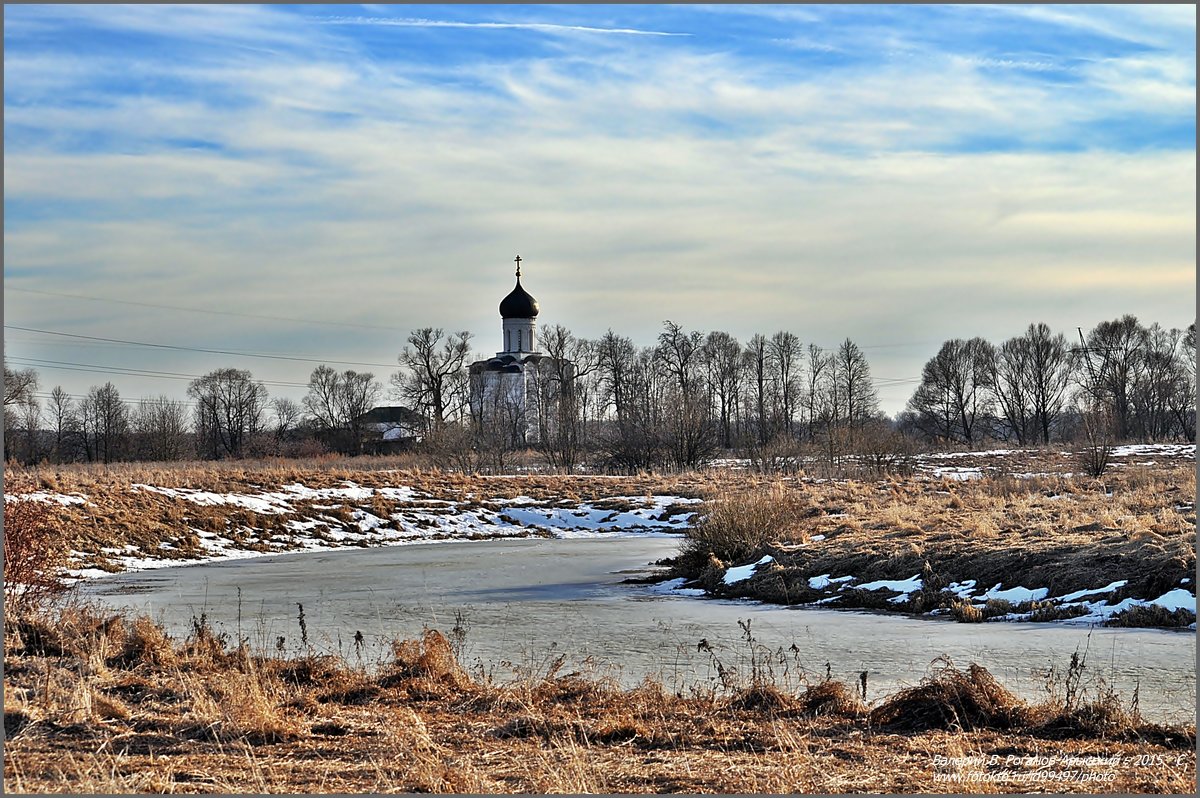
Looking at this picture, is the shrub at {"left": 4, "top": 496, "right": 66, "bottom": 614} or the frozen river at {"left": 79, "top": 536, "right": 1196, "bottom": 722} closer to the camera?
the frozen river at {"left": 79, "top": 536, "right": 1196, "bottom": 722}

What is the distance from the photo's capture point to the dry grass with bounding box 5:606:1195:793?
7.02 m

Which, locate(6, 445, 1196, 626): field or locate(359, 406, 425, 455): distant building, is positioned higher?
locate(359, 406, 425, 455): distant building

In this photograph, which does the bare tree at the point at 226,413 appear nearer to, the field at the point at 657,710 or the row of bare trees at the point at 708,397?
the row of bare trees at the point at 708,397

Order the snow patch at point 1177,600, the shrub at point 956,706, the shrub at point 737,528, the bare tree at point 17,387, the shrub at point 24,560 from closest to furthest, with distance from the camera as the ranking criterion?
the shrub at point 956,706 < the shrub at point 24,560 < the snow patch at point 1177,600 < the shrub at point 737,528 < the bare tree at point 17,387

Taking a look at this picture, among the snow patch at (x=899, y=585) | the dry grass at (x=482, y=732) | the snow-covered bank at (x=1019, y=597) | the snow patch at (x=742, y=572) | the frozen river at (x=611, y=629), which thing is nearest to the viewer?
the dry grass at (x=482, y=732)

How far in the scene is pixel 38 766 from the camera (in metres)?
7.18

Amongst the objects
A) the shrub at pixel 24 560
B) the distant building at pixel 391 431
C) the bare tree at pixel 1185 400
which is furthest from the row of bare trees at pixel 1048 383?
the shrub at pixel 24 560

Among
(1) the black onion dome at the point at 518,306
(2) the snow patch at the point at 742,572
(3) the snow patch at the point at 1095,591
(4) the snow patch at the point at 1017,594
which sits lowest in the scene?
(2) the snow patch at the point at 742,572

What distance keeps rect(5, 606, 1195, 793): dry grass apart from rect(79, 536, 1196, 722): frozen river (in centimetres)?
91

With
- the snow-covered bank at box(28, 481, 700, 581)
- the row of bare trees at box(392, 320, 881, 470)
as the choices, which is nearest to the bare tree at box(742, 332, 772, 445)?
the row of bare trees at box(392, 320, 881, 470)

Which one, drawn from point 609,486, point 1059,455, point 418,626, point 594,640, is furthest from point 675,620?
point 1059,455

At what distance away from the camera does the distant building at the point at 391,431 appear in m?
87.8

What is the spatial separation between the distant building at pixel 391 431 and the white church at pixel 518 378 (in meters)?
4.76

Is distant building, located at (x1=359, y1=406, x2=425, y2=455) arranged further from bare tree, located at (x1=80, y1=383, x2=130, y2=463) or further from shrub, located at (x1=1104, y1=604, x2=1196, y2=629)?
shrub, located at (x1=1104, y1=604, x2=1196, y2=629)
